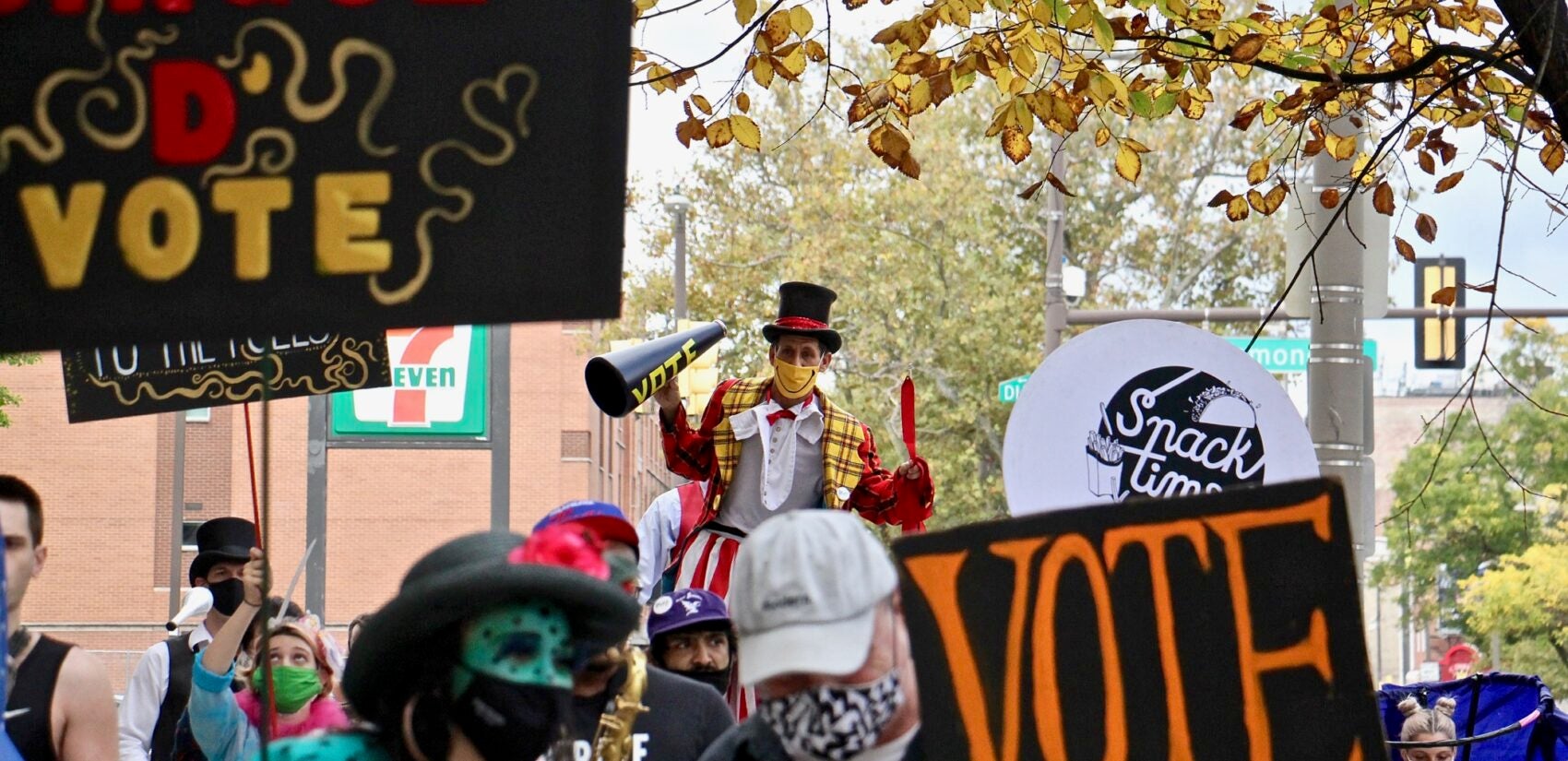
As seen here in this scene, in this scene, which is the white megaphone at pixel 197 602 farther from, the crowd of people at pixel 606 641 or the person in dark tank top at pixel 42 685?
the person in dark tank top at pixel 42 685

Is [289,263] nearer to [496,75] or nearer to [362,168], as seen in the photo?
[362,168]

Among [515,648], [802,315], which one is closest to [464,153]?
[515,648]

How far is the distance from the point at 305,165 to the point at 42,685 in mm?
1642

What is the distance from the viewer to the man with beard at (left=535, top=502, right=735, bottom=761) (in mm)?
4348

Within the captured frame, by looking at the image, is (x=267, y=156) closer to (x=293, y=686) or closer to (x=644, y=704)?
(x=644, y=704)

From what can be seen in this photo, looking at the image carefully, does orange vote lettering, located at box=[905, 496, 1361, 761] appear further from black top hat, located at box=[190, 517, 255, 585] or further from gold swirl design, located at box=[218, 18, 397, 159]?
black top hat, located at box=[190, 517, 255, 585]

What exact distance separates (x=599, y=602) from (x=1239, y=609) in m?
1.16

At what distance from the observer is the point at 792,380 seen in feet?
24.3

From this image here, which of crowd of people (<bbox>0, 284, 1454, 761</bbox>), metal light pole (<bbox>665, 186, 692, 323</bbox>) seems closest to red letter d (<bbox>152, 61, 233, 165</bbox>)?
crowd of people (<bbox>0, 284, 1454, 761</bbox>)

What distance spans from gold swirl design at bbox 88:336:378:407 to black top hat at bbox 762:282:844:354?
149cm

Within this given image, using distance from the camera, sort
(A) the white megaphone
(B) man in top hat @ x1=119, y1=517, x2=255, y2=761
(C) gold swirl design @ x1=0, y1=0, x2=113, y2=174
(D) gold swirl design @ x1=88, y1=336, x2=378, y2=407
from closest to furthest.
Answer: (C) gold swirl design @ x1=0, y1=0, x2=113, y2=174, (B) man in top hat @ x1=119, y1=517, x2=255, y2=761, (A) the white megaphone, (D) gold swirl design @ x1=88, y1=336, x2=378, y2=407

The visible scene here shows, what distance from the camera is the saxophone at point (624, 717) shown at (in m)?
4.43

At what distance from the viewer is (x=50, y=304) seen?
2994mm

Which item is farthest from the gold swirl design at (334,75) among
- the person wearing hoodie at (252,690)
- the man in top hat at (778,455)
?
the man in top hat at (778,455)
